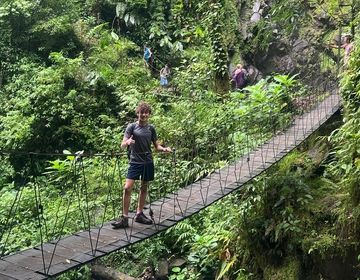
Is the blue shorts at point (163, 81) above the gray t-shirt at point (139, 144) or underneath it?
underneath

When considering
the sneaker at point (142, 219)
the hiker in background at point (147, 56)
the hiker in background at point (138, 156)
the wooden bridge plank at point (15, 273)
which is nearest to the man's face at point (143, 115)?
the hiker in background at point (138, 156)

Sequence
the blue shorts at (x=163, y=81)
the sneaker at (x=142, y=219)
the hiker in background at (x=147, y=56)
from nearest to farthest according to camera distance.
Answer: the sneaker at (x=142, y=219) < the blue shorts at (x=163, y=81) < the hiker in background at (x=147, y=56)

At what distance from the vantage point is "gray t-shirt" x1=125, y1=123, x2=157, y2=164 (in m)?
3.17

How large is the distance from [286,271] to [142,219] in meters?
1.42

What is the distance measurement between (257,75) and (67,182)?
435 cm

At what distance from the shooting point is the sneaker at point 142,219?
3221 millimetres

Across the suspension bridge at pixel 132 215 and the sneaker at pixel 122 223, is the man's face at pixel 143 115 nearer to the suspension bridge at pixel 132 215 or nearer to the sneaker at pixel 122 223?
the suspension bridge at pixel 132 215

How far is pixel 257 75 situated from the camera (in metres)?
9.04

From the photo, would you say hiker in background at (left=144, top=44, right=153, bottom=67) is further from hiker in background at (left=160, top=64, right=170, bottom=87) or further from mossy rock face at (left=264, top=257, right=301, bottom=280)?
mossy rock face at (left=264, top=257, right=301, bottom=280)

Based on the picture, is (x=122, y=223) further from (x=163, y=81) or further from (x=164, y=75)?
(x=164, y=75)

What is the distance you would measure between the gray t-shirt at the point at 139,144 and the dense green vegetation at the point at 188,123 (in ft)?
1.19

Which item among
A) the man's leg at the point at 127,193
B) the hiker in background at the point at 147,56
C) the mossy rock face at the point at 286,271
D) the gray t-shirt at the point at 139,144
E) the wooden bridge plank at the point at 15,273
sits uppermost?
the hiker in background at the point at 147,56

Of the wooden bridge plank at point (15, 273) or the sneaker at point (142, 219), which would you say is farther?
the sneaker at point (142, 219)

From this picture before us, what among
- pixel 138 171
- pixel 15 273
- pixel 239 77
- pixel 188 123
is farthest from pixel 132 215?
pixel 239 77
